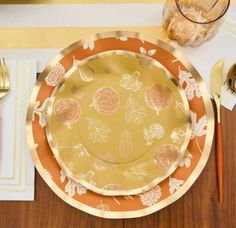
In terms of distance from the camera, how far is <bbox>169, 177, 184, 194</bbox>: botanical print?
2.00 feet

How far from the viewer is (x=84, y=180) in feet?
2.00

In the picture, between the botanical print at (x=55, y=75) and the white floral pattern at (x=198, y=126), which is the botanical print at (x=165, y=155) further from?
the botanical print at (x=55, y=75)

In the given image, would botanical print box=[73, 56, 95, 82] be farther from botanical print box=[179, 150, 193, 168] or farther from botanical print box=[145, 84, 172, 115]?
botanical print box=[179, 150, 193, 168]

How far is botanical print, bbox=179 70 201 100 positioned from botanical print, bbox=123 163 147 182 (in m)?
0.15

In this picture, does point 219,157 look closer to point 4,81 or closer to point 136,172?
point 136,172

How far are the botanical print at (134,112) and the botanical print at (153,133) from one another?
22 millimetres

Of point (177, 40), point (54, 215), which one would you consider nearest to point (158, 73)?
Answer: point (177, 40)

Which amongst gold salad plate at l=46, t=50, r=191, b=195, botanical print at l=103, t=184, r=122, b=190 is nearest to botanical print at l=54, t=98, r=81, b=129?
gold salad plate at l=46, t=50, r=191, b=195

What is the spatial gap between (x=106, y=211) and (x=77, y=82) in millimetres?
226

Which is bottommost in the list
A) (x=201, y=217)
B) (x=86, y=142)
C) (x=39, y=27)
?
(x=201, y=217)

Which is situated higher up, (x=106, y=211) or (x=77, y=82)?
(x=77, y=82)

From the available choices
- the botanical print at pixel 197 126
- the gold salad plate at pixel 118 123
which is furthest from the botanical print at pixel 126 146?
the botanical print at pixel 197 126

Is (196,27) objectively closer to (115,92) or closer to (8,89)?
(115,92)

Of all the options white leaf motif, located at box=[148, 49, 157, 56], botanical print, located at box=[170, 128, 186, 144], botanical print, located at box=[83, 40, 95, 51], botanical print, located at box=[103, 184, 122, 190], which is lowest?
botanical print, located at box=[103, 184, 122, 190]
